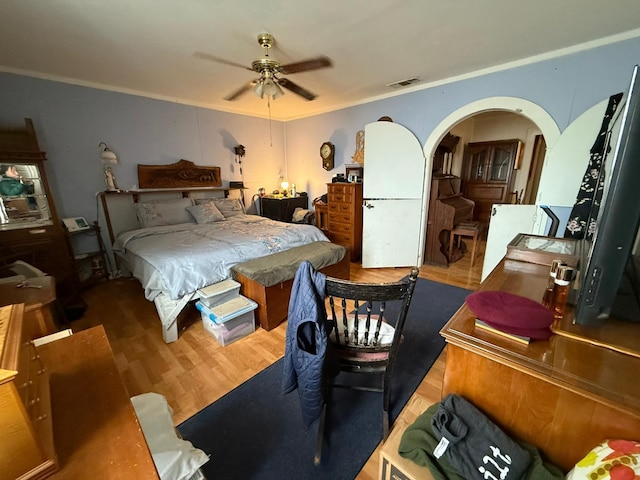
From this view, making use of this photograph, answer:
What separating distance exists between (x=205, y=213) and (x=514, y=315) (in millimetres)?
3666

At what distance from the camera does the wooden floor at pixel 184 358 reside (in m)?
1.58

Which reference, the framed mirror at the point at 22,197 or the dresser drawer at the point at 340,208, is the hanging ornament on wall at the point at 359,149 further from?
the framed mirror at the point at 22,197

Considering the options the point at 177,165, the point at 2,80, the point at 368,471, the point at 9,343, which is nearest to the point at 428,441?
the point at 368,471

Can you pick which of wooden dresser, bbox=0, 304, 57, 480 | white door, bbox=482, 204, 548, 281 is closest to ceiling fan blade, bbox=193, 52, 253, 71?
wooden dresser, bbox=0, 304, 57, 480

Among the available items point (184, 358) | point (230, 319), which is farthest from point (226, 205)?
point (184, 358)

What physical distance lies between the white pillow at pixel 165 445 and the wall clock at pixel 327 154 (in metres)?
4.01

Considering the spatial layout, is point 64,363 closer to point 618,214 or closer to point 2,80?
point 618,214

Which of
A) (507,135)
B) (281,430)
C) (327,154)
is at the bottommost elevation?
(281,430)

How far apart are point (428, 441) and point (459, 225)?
11.5ft

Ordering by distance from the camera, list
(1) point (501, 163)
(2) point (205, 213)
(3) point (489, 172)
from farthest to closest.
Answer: (3) point (489, 172)
(1) point (501, 163)
(2) point (205, 213)

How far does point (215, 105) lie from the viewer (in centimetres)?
400

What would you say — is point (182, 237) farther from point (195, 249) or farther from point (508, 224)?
point (508, 224)

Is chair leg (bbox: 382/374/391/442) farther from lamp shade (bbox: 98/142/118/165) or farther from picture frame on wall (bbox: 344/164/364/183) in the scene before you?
lamp shade (bbox: 98/142/118/165)

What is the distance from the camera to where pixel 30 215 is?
2705 mm
